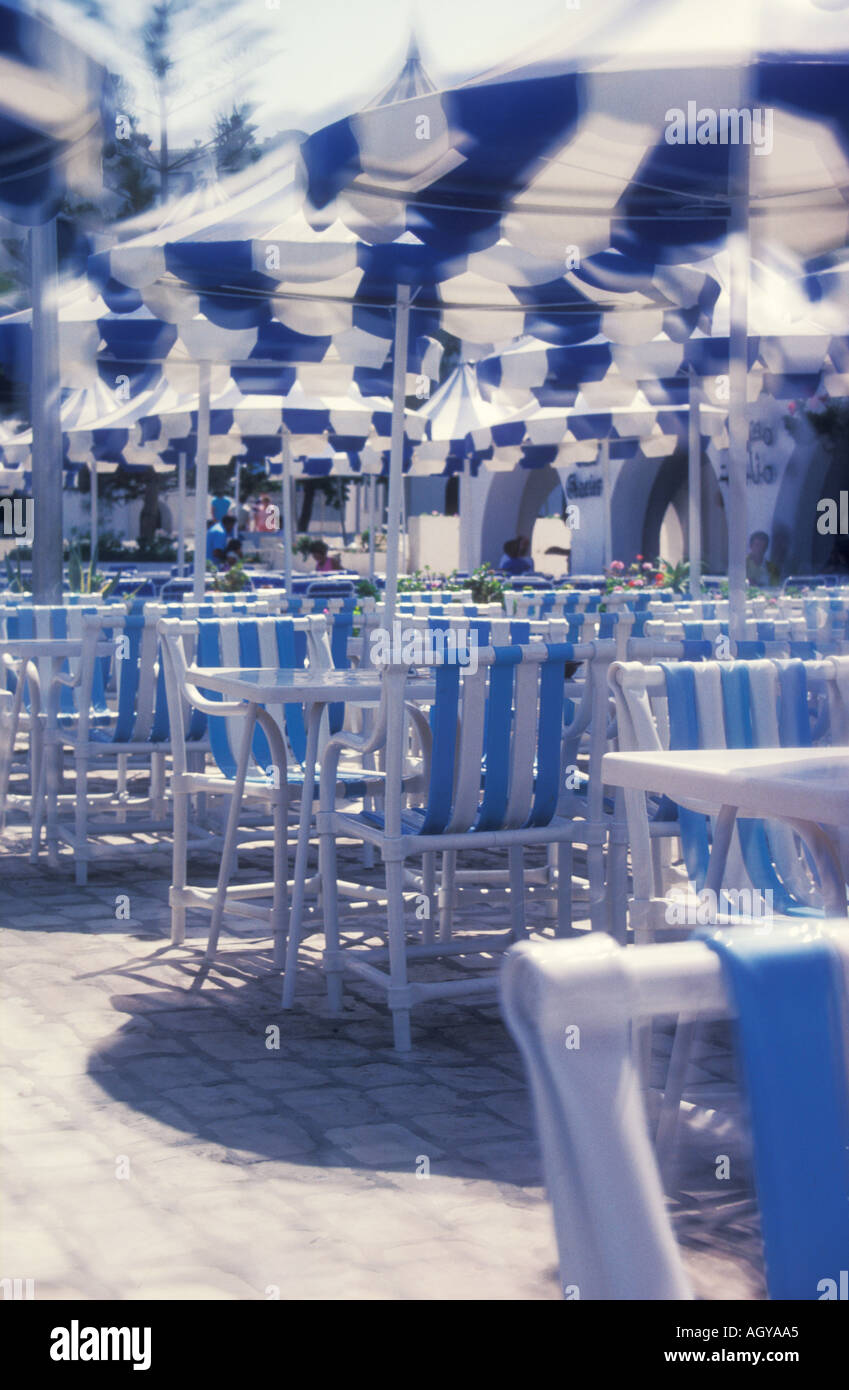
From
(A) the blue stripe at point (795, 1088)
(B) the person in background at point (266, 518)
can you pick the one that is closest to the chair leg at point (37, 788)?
(A) the blue stripe at point (795, 1088)

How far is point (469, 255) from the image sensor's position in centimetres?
533

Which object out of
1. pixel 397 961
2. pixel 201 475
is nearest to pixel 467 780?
pixel 397 961

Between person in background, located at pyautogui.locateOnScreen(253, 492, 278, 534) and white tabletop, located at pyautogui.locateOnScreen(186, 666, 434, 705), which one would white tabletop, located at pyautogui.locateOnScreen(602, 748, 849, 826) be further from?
person in background, located at pyautogui.locateOnScreen(253, 492, 278, 534)

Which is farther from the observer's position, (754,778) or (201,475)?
(201,475)

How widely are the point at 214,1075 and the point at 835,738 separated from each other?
1504mm

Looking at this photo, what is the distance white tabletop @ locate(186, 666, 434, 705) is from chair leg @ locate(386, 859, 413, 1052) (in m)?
0.46

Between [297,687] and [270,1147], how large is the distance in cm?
124

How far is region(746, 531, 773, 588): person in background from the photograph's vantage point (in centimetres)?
→ 1612

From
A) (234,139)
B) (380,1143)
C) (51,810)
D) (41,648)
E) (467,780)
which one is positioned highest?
(234,139)

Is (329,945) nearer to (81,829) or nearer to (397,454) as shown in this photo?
(81,829)

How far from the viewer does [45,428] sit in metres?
8.40

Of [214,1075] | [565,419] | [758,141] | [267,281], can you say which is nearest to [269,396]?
[565,419]

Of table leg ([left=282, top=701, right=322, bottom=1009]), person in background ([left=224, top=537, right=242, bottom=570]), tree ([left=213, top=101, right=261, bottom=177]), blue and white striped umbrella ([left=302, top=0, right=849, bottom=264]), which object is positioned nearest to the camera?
blue and white striped umbrella ([left=302, top=0, right=849, bottom=264])

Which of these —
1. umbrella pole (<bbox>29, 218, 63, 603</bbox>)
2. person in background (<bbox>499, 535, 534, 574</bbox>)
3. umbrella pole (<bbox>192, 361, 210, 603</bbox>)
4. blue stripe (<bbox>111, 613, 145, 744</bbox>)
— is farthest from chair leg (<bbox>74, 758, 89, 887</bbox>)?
person in background (<bbox>499, 535, 534, 574</bbox>)
